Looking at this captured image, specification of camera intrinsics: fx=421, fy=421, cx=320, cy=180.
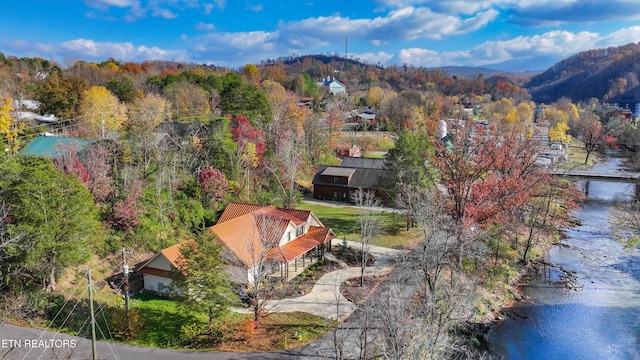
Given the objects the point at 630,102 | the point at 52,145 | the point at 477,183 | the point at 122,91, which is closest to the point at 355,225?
the point at 477,183

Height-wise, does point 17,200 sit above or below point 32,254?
above

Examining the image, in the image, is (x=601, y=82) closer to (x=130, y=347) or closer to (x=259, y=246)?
(x=259, y=246)

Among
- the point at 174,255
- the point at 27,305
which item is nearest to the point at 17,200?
the point at 27,305

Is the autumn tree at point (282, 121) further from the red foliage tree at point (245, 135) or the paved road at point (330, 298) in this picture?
the paved road at point (330, 298)

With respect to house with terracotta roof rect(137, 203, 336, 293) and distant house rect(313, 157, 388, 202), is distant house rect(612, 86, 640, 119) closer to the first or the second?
distant house rect(313, 157, 388, 202)

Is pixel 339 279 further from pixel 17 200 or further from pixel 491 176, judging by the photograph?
pixel 17 200
